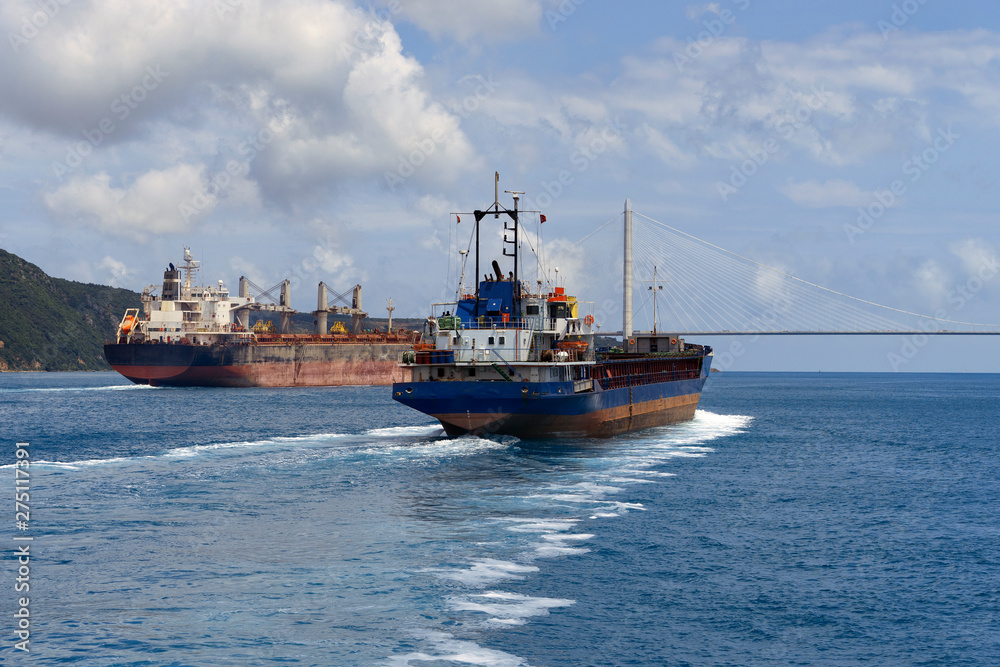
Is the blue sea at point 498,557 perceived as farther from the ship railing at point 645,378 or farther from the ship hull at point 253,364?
the ship hull at point 253,364

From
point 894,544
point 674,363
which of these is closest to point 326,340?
point 674,363

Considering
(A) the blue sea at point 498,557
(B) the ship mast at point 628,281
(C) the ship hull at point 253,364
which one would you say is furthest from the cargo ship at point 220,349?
(A) the blue sea at point 498,557

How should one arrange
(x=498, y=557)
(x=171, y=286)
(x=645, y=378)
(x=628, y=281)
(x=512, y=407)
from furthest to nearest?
(x=171, y=286), (x=628, y=281), (x=645, y=378), (x=512, y=407), (x=498, y=557)

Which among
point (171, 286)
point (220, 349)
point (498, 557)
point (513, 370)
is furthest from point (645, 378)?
point (171, 286)

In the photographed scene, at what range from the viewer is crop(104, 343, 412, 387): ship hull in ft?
292

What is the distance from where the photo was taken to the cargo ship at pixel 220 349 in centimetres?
8956

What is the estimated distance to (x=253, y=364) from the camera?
92625 mm

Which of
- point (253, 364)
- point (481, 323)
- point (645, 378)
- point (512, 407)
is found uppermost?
point (481, 323)

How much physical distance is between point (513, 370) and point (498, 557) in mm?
18358

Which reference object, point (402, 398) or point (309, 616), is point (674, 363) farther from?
point (309, 616)

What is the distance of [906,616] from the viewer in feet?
48.6

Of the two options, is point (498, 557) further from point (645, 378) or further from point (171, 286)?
point (171, 286)

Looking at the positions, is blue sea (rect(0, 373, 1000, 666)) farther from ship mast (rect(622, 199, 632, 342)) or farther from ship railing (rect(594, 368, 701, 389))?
ship mast (rect(622, 199, 632, 342))

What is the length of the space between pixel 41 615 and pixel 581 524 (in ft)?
39.9
